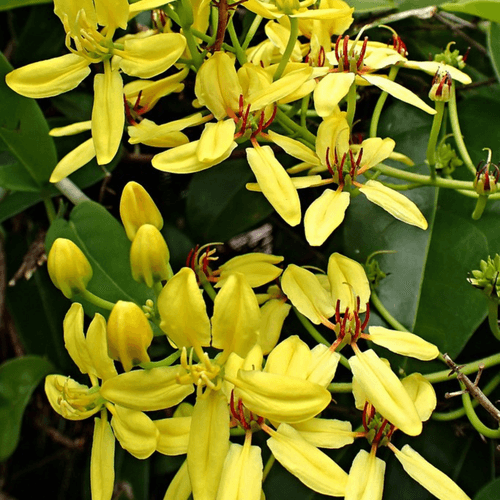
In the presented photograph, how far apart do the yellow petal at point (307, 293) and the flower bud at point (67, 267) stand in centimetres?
16

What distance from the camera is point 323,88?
544 mm

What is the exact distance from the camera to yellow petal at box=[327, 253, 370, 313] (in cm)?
54

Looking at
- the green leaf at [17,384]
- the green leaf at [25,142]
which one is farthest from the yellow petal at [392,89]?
the green leaf at [17,384]

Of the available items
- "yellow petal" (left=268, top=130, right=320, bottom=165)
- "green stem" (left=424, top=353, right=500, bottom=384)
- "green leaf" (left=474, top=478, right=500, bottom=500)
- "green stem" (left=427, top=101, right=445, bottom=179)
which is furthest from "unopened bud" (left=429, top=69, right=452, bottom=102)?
A: "green leaf" (left=474, top=478, right=500, bottom=500)

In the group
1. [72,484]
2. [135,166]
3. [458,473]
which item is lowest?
[72,484]

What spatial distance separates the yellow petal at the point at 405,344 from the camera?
51 centimetres

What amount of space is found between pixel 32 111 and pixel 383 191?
0.37 m

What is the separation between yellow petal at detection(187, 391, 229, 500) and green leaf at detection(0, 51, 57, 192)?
1.13 feet

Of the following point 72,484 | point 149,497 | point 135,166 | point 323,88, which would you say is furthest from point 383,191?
point 72,484

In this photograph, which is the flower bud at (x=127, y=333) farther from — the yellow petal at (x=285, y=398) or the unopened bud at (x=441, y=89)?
the unopened bud at (x=441, y=89)

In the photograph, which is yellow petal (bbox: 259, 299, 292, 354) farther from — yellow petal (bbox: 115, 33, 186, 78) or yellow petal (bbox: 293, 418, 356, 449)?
yellow petal (bbox: 115, 33, 186, 78)

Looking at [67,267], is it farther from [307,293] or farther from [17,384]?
[17,384]

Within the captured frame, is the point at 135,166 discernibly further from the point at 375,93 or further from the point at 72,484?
the point at 72,484

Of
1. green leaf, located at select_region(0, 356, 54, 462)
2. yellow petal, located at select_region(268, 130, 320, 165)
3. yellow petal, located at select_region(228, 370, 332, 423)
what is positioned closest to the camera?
yellow petal, located at select_region(228, 370, 332, 423)
